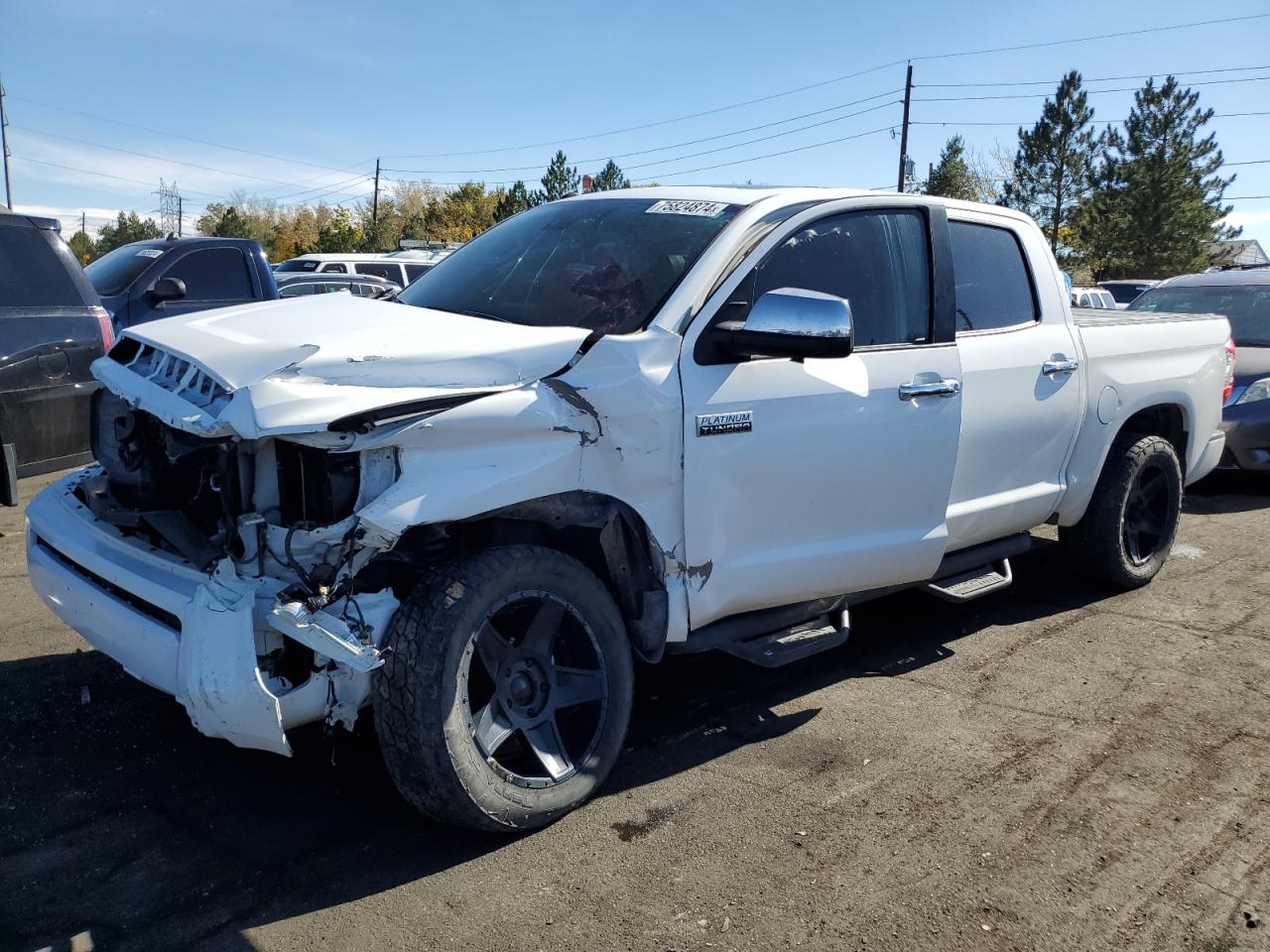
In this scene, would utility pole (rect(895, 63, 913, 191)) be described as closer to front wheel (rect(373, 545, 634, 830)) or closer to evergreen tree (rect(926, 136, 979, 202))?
evergreen tree (rect(926, 136, 979, 202))

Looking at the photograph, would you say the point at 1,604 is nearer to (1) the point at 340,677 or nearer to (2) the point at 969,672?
(1) the point at 340,677

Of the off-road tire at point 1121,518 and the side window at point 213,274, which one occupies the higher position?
the side window at point 213,274

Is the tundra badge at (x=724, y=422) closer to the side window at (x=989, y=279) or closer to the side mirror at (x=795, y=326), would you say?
the side mirror at (x=795, y=326)

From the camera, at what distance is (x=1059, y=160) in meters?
49.8

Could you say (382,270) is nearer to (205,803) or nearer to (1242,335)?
(1242,335)

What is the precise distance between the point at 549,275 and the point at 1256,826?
2993mm

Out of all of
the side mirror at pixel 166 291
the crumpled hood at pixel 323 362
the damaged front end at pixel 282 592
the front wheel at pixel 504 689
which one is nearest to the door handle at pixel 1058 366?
the crumpled hood at pixel 323 362

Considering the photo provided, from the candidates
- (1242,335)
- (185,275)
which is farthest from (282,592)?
(1242,335)

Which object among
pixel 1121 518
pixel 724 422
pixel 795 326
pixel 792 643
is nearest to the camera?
pixel 795 326

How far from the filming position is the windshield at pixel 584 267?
12.0 feet

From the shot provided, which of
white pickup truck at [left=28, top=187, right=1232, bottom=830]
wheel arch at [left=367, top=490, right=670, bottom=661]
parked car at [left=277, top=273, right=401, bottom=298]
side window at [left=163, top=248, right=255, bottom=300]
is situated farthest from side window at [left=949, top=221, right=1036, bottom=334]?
parked car at [left=277, top=273, right=401, bottom=298]

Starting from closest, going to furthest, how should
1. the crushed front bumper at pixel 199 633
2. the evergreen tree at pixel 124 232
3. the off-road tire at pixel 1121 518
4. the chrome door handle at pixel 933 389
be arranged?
the crushed front bumper at pixel 199 633 → the chrome door handle at pixel 933 389 → the off-road tire at pixel 1121 518 → the evergreen tree at pixel 124 232

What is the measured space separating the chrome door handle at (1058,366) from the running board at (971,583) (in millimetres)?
897

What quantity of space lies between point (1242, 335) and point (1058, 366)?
5546mm
